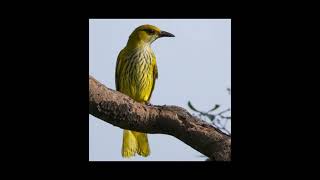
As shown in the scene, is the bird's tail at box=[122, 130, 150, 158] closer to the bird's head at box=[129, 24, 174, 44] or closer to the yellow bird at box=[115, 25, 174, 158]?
the yellow bird at box=[115, 25, 174, 158]

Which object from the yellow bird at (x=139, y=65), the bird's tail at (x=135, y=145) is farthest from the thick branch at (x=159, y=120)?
the yellow bird at (x=139, y=65)

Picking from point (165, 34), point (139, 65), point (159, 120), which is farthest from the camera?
point (139, 65)

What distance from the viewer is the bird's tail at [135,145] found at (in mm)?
4604

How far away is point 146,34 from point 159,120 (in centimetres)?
159

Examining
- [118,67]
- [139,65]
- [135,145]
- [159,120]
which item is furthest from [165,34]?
[159,120]

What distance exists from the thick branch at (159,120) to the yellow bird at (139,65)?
3.69ft

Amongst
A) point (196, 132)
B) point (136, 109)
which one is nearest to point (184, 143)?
point (196, 132)

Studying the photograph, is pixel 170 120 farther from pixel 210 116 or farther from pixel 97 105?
pixel 97 105

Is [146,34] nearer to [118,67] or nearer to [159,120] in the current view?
[118,67]

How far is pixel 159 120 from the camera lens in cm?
371

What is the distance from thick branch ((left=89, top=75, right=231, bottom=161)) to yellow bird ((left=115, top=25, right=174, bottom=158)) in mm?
1123

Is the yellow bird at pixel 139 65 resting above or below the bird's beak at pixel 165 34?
below

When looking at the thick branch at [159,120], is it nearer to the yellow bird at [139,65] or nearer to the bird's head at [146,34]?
the yellow bird at [139,65]

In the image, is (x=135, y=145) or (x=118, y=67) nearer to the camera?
(x=135, y=145)
